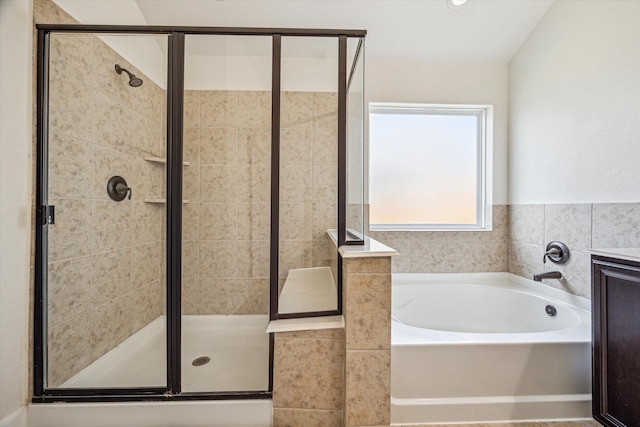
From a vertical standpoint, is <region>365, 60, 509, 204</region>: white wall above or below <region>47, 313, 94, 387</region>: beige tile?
above

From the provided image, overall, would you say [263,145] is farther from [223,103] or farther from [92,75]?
[92,75]

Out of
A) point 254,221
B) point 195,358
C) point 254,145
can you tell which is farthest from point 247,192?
point 195,358

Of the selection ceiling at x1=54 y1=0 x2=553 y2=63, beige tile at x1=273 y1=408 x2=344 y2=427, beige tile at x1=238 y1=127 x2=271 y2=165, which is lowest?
beige tile at x1=273 y1=408 x2=344 y2=427

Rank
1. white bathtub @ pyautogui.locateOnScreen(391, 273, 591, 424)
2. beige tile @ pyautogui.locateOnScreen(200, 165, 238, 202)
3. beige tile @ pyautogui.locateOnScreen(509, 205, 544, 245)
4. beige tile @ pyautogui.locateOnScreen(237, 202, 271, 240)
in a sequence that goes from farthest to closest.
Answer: beige tile @ pyautogui.locateOnScreen(509, 205, 544, 245) < beige tile @ pyautogui.locateOnScreen(200, 165, 238, 202) < beige tile @ pyautogui.locateOnScreen(237, 202, 271, 240) < white bathtub @ pyautogui.locateOnScreen(391, 273, 591, 424)

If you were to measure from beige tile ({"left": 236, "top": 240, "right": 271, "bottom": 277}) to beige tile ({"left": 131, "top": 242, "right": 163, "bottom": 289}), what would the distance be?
451mm

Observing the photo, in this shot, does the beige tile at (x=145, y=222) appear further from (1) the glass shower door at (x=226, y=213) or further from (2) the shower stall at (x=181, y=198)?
(1) the glass shower door at (x=226, y=213)

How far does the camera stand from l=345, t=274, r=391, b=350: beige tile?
46.6 inches

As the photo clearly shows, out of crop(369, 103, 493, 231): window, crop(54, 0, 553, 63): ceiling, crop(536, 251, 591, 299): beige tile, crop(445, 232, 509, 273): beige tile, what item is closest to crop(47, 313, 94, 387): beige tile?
crop(54, 0, 553, 63): ceiling

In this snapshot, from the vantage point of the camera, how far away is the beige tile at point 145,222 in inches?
60.0

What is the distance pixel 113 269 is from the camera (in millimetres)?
1587

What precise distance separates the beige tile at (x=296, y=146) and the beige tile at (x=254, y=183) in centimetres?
12

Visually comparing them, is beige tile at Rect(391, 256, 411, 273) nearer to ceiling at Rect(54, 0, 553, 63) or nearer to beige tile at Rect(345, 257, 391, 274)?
beige tile at Rect(345, 257, 391, 274)

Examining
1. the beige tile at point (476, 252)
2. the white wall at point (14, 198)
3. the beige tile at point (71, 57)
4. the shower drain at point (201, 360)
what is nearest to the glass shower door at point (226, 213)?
the shower drain at point (201, 360)

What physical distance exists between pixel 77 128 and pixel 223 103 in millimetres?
789
